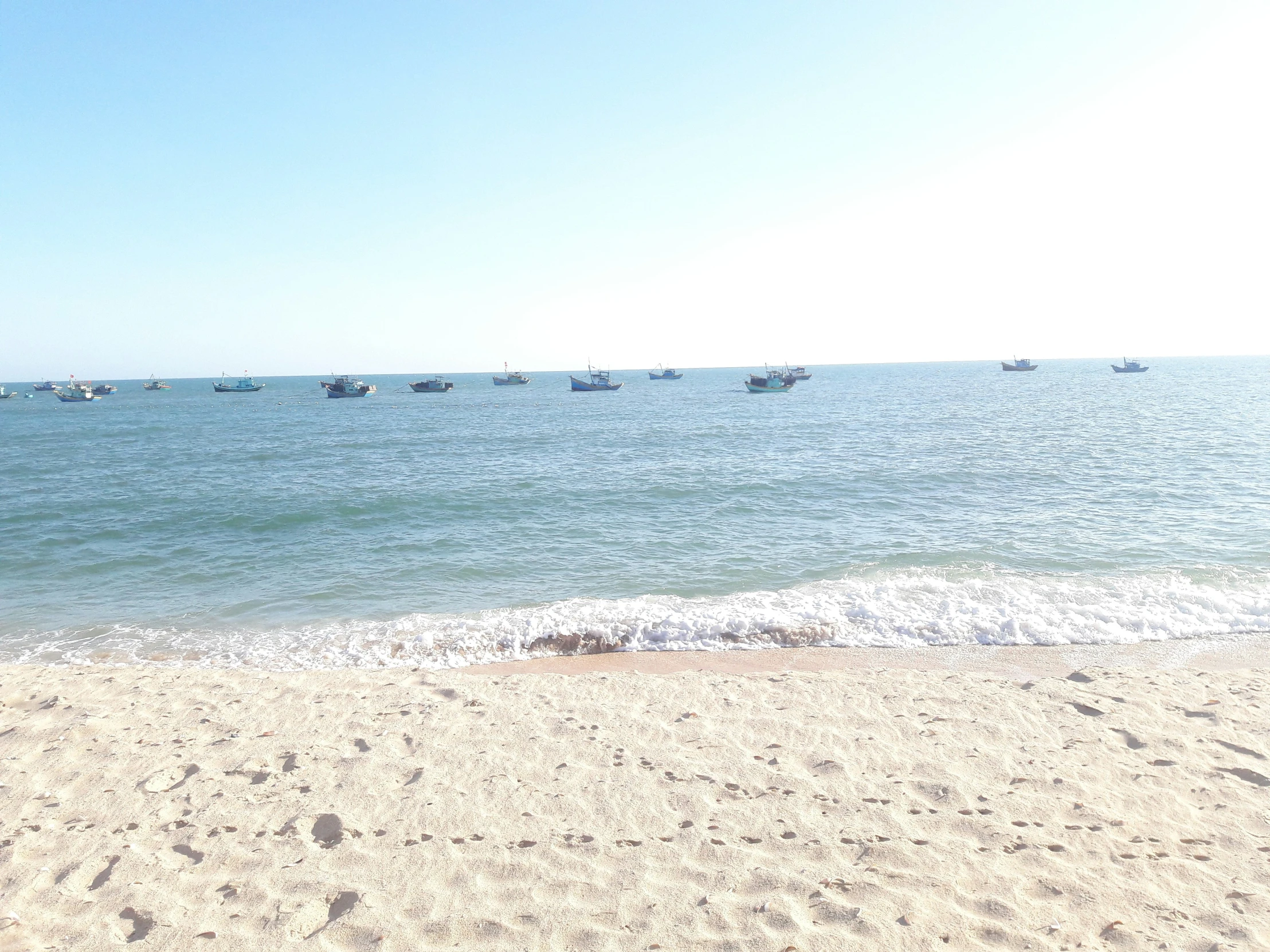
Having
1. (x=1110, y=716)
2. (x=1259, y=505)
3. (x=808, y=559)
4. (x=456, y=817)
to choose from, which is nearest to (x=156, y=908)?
(x=456, y=817)

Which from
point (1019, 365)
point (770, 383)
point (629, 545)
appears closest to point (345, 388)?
point (770, 383)

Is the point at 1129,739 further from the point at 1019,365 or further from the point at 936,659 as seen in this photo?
the point at 1019,365

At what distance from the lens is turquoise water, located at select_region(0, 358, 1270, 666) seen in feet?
35.3

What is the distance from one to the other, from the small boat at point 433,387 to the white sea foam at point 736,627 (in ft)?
307

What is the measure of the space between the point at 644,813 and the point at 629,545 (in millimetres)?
10664

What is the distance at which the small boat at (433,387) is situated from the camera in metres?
102

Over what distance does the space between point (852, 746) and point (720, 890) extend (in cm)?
250

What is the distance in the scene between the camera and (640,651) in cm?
1020

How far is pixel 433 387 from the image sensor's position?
102 metres

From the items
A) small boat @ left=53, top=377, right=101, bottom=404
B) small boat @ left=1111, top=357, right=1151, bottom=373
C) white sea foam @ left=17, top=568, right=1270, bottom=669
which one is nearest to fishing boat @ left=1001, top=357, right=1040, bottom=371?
small boat @ left=1111, top=357, right=1151, bottom=373

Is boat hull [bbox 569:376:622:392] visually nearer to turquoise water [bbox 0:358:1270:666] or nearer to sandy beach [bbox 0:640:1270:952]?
turquoise water [bbox 0:358:1270:666]

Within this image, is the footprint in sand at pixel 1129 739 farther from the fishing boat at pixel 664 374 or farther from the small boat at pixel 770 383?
the fishing boat at pixel 664 374

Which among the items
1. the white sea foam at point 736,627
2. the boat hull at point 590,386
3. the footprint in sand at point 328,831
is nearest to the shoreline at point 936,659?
the white sea foam at point 736,627

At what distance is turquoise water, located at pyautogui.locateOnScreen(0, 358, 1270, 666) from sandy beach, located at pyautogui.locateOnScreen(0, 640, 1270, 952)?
7.97 feet
